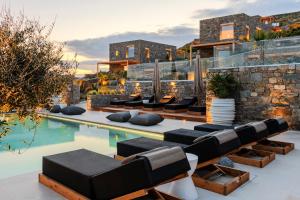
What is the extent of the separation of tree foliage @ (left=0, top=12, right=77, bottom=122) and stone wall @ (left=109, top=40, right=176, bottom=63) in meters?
32.1

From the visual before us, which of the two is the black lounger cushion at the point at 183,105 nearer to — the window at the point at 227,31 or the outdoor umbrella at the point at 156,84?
the outdoor umbrella at the point at 156,84

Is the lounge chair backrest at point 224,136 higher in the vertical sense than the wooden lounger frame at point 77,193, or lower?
higher

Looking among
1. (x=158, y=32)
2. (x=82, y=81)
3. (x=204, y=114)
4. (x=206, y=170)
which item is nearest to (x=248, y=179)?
(x=206, y=170)

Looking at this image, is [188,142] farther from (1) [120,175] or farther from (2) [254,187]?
(1) [120,175]

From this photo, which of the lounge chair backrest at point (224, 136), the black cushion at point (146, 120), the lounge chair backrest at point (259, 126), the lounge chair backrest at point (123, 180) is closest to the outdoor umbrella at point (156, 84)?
the black cushion at point (146, 120)

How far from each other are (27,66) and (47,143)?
487cm

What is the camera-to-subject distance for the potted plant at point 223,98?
1015 cm

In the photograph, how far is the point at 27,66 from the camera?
366 cm

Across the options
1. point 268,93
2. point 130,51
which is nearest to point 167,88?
point 268,93

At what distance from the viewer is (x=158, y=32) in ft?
140

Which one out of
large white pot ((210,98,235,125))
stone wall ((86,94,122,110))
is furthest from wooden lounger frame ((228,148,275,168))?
stone wall ((86,94,122,110))

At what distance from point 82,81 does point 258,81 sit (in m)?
22.0

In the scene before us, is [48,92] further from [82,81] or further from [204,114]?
[82,81]

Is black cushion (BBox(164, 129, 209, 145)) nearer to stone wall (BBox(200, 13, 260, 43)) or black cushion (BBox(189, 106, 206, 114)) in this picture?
black cushion (BBox(189, 106, 206, 114))
